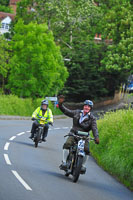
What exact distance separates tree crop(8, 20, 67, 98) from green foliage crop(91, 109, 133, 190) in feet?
83.2

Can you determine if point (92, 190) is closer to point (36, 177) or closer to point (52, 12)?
point (36, 177)

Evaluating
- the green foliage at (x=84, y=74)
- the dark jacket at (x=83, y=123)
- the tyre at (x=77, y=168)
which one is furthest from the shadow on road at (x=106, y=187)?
the green foliage at (x=84, y=74)

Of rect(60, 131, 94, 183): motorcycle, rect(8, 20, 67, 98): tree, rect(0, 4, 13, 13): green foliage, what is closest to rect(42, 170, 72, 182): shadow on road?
rect(60, 131, 94, 183): motorcycle

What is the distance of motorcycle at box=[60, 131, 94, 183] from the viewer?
11.3 meters

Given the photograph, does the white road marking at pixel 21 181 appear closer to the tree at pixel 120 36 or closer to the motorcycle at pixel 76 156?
the motorcycle at pixel 76 156

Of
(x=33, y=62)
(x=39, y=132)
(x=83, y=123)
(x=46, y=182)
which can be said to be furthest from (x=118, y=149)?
(x=33, y=62)

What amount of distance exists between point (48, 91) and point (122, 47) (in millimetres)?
8709

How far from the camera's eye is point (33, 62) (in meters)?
45.1

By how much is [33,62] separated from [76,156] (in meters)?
34.0

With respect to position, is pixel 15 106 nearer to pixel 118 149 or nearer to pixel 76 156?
pixel 118 149

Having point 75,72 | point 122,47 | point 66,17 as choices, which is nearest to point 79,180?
point 122,47

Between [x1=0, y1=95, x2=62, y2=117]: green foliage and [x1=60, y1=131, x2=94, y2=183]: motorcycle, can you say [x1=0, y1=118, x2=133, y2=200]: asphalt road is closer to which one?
[x1=60, y1=131, x2=94, y2=183]: motorcycle

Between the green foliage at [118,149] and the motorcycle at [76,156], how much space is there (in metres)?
1.53

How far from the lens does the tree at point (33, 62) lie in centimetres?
4516
